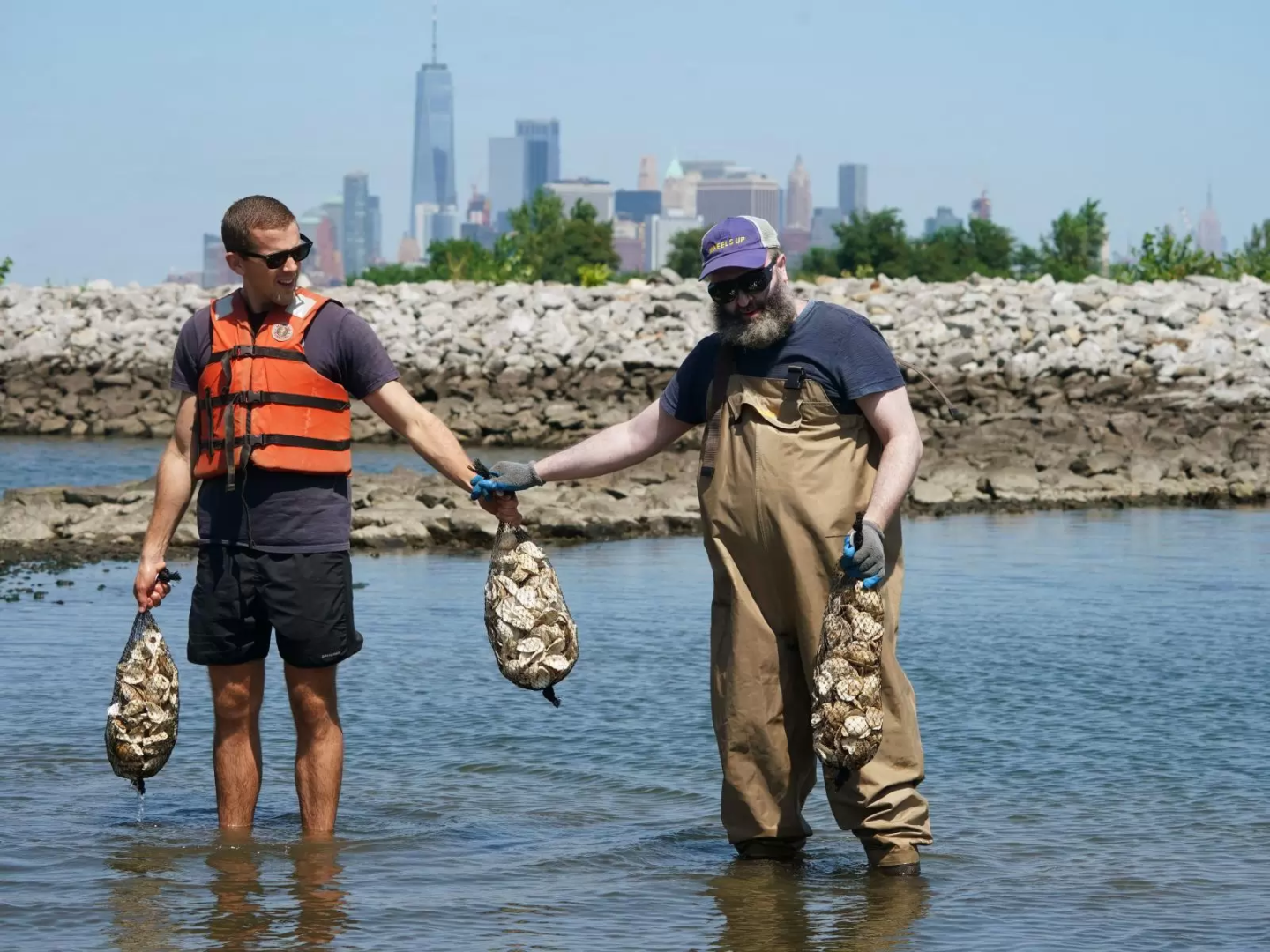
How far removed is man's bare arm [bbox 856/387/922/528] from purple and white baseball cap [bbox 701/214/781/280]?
0.49 m

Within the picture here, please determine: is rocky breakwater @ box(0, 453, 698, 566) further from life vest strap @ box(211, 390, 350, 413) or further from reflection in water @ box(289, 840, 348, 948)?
life vest strap @ box(211, 390, 350, 413)

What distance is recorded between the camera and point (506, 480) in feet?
19.1

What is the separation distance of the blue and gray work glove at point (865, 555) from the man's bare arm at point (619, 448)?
727 mm

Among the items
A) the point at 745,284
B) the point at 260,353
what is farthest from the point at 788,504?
the point at 260,353

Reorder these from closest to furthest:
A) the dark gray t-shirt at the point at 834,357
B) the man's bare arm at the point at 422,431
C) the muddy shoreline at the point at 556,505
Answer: the dark gray t-shirt at the point at 834,357, the man's bare arm at the point at 422,431, the muddy shoreline at the point at 556,505

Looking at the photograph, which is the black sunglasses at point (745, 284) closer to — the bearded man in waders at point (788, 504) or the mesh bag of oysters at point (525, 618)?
the bearded man in waders at point (788, 504)

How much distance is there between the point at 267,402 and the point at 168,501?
1.61 ft

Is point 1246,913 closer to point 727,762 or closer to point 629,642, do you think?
point 727,762

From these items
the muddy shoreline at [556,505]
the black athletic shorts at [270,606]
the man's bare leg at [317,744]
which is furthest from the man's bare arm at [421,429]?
the muddy shoreline at [556,505]

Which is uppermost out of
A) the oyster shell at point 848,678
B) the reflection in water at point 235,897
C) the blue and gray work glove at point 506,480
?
the blue and gray work glove at point 506,480

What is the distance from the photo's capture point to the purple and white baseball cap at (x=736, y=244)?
17.7 feet

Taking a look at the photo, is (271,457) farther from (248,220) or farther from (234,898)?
(234,898)

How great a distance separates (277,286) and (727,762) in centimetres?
186

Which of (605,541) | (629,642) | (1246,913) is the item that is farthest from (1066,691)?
(605,541)
